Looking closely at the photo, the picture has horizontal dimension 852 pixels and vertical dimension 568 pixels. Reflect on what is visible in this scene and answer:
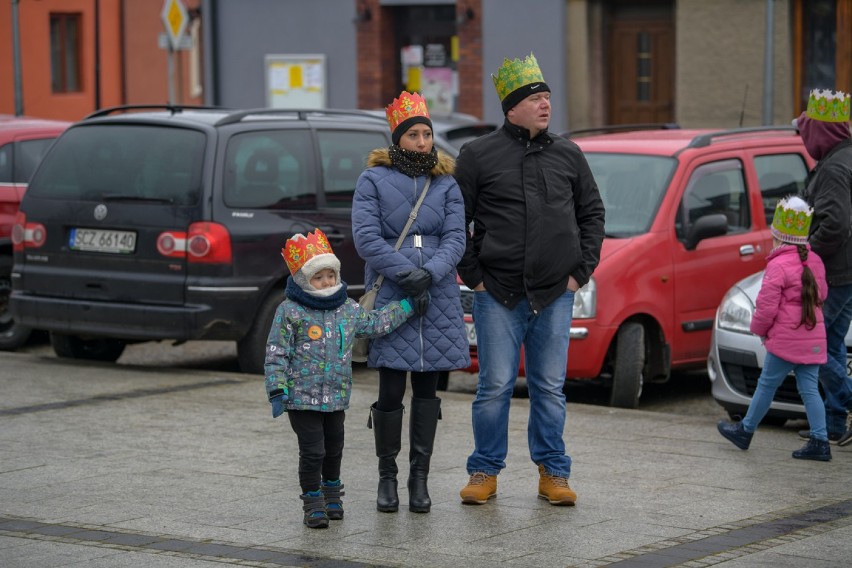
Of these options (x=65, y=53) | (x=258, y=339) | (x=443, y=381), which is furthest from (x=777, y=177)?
(x=65, y=53)

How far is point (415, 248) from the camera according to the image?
6906mm

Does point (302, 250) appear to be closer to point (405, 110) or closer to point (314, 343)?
point (314, 343)

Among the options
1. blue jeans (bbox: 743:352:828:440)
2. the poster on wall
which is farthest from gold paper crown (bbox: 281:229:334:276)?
the poster on wall

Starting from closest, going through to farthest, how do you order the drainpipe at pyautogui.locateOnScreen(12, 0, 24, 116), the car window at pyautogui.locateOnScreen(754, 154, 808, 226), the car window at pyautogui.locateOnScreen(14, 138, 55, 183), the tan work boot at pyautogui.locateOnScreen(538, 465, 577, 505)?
the tan work boot at pyautogui.locateOnScreen(538, 465, 577, 505)
the car window at pyautogui.locateOnScreen(754, 154, 808, 226)
the car window at pyautogui.locateOnScreen(14, 138, 55, 183)
the drainpipe at pyautogui.locateOnScreen(12, 0, 24, 116)

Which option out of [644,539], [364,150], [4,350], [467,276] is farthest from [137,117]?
[644,539]

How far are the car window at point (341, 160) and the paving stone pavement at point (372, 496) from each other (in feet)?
6.31

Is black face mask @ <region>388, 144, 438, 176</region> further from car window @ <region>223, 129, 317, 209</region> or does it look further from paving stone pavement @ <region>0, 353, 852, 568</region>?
car window @ <region>223, 129, 317, 209</region>

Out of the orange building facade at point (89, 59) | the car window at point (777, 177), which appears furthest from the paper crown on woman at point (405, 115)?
the orange building facade at point (89, 59)

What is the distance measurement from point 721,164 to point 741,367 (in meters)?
2.07

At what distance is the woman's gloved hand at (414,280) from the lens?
6.73m

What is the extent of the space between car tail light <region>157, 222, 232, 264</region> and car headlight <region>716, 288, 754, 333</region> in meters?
3.20

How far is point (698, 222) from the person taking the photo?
34.2 feet

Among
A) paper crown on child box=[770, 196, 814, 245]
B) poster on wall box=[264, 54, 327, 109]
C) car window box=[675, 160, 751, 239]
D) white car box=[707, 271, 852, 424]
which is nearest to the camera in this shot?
paper crown on child box=[770, 196, 814, 245]

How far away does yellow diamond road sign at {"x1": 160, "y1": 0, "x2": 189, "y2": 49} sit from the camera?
1970cm
